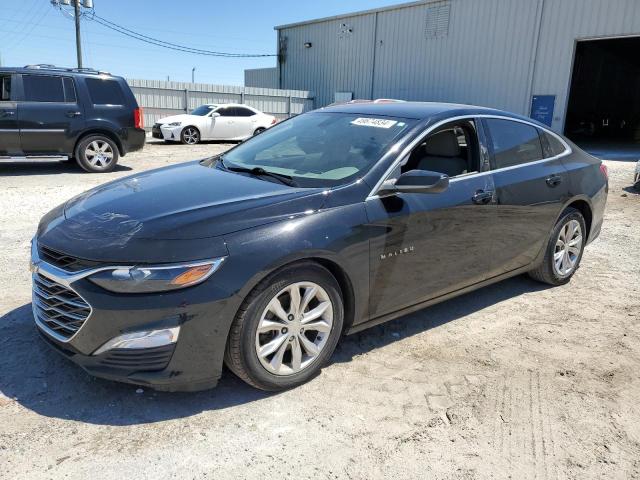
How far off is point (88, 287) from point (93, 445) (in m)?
0.74

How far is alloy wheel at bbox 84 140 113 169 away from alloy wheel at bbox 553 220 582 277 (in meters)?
9.02

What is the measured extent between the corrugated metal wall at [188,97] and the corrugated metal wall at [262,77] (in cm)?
705

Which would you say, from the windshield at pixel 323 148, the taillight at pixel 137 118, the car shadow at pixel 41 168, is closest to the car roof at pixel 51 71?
the taillight at pixel 137 118

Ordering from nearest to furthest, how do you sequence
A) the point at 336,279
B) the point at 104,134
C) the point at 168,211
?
the point at 168,211 → the point at 336,279 → the point at 104,134

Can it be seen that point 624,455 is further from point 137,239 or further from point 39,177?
point 39,177

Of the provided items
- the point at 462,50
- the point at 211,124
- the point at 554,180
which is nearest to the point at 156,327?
the point at 554,180

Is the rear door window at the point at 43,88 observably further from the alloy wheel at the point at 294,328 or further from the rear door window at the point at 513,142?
the alloy wheel at the point at 294,328

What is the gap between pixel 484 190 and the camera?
3871 millimetres

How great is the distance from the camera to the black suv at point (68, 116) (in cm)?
977

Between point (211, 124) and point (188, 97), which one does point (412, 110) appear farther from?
point (188, 97)

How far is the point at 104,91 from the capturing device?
10.6 m

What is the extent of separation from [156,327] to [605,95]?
3772 centimetres

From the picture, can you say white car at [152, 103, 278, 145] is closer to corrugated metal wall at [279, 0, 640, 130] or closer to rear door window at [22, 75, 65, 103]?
rear door window at [22, 75, 65, 103]

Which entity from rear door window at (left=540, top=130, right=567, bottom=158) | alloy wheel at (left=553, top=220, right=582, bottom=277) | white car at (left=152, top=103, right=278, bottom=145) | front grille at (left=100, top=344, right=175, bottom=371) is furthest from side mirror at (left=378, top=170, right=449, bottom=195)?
white car at (left=152, top=103, right=278, bottom=145)
